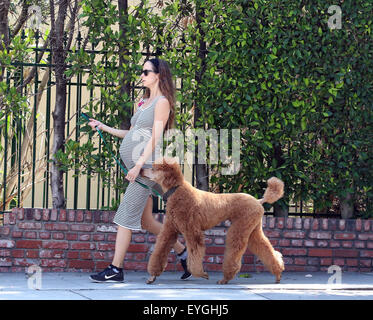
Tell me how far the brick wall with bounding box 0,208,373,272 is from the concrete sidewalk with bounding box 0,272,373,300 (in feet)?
0.58

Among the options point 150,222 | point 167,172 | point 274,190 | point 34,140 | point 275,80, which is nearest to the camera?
point 167,172

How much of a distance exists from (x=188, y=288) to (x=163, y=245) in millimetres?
456

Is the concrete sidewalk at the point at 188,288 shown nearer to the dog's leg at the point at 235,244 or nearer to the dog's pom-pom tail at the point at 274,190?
the dog's leg at the point at 235,244

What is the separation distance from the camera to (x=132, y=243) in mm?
7922

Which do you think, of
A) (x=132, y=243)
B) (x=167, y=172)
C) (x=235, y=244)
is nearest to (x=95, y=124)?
(x=167, y=172)

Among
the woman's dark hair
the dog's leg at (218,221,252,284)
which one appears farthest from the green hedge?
the dog's leg at (218,221,252,284)

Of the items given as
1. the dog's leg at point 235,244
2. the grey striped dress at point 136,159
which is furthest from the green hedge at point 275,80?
the dog's leg at point 235,244

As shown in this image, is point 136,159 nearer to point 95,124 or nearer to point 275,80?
point 95,124

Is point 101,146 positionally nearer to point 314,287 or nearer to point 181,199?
point 181,199

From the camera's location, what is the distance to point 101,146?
8.24 meters

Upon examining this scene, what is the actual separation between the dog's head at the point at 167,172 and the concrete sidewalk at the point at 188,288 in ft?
3.15

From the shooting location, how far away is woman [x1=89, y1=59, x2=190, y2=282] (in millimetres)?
6988

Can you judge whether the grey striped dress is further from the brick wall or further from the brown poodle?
the brick wall

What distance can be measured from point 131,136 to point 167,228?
0.92 meters
